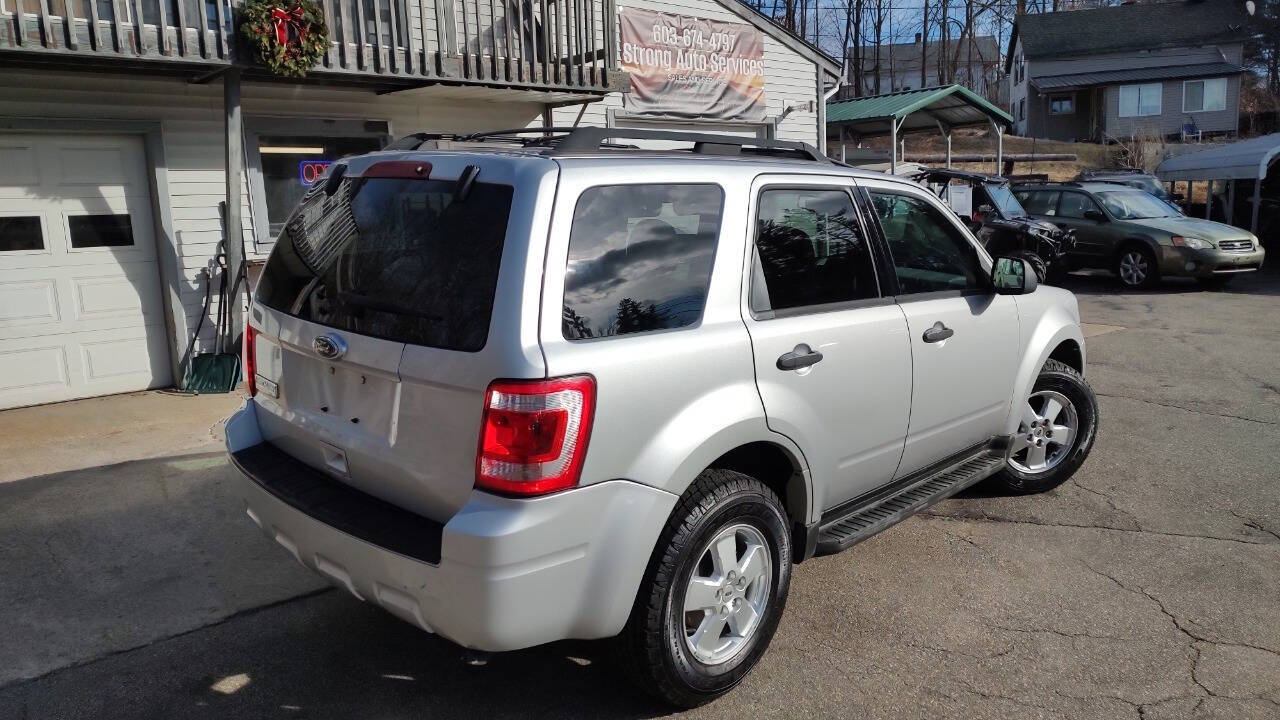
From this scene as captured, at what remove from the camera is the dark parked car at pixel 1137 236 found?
13961mm

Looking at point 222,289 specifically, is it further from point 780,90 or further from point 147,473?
point 780,90

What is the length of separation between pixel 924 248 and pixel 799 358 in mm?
1266

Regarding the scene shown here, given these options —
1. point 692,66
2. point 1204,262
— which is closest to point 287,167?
point 692,66

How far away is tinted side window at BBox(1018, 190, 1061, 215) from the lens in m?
15.9

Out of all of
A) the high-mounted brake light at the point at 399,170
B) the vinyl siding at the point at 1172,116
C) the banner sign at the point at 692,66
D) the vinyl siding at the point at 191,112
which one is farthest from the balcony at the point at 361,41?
the vinyl siding at the point at 1172,116

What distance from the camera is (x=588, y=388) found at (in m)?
2.67

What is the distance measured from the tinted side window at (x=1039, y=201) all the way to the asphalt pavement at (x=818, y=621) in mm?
11097

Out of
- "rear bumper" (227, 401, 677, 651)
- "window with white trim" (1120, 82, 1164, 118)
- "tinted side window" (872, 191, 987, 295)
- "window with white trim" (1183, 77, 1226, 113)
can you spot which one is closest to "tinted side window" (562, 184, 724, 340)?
"rear bumper" (227, 401, 677, 651)

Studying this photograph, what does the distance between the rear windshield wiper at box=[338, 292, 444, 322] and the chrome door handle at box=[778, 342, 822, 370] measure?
4.02 ft

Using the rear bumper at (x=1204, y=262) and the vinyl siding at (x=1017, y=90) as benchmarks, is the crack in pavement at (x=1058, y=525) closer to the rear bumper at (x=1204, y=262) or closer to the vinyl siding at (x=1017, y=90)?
the rear bumper at (x=1204, y=262)

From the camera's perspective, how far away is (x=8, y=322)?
24.8 feet

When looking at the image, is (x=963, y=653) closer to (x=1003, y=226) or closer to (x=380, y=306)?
(x=380, y=306)

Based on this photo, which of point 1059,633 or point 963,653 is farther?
point 1059,633

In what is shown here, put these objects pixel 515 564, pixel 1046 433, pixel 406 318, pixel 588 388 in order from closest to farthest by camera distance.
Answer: pixel 515 564 < pixel 588 388 < pixel 406 318 < pixel 1046 433
